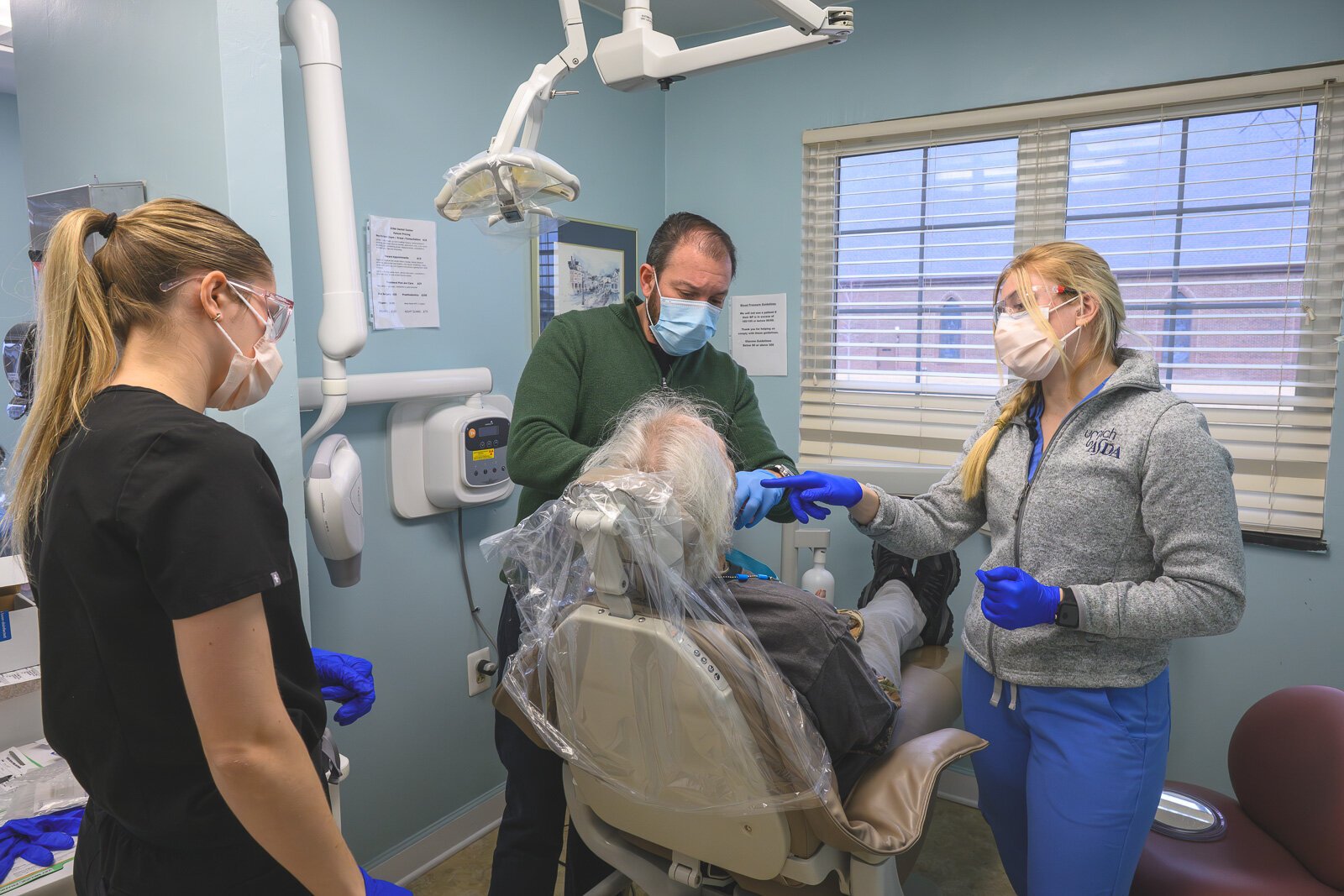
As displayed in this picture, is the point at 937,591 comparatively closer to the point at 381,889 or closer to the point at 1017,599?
the point at 1017,599

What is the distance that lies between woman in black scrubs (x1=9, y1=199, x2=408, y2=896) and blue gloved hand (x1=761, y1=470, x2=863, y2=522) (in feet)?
2.81

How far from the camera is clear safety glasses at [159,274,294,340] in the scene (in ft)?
2.91

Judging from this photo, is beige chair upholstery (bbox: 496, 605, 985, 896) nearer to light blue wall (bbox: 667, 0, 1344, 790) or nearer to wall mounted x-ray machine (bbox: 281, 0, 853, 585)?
wall mounted x-ray machine (bbox: 281, 0, 853, 585)

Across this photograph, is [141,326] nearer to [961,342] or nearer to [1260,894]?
[1260,894]

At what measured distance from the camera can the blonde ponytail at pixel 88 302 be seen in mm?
857

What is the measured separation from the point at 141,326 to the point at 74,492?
0.19 m

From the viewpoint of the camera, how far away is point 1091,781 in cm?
130

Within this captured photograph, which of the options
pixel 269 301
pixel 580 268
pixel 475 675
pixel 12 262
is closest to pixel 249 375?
pixel 269 301

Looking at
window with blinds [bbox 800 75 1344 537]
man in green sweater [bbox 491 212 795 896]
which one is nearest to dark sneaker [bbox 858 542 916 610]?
window with blinds [bbox 800 75 1344 537]

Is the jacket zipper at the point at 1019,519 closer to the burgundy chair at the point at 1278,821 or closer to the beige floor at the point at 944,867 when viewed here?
the burgundy chair at the point at 1278,821

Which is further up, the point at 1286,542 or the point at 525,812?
the point at 1286,542

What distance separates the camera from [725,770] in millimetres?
1171

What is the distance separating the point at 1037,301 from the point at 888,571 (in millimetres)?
1262

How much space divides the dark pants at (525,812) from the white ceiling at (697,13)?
6.52 ft
